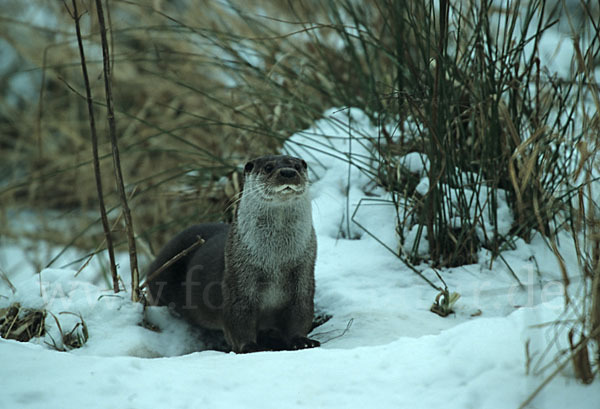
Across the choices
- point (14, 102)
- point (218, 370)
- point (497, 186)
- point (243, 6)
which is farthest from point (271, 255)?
point (14, 102)

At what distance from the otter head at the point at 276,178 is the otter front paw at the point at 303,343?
497mm

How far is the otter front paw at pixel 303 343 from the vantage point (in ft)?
7.39

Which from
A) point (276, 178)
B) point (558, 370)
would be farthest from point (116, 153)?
point (558, 370)

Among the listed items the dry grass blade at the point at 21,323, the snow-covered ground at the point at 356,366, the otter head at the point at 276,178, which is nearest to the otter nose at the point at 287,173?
the otter head at the point at 276,178

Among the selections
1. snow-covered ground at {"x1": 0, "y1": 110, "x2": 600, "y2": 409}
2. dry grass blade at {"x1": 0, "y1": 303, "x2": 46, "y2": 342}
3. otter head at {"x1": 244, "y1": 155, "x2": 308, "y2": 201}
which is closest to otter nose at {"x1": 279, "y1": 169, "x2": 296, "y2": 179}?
otter head at {"x1": 244, "y1": 155, "x2": 308, "y2": 201}

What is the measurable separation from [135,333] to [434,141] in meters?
1.32

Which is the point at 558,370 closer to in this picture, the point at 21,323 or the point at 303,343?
the point at 303,343

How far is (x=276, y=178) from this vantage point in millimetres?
2285

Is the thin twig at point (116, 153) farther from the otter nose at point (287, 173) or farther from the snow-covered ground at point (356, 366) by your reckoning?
the otter nose at point (287, 173)

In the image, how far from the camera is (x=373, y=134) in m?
3.41

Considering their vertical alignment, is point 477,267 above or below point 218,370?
above

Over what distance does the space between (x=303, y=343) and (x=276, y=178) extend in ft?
1.90

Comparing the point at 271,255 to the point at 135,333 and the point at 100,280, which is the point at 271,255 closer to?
the point at 135,333

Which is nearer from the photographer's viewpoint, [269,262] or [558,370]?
[558,370]
